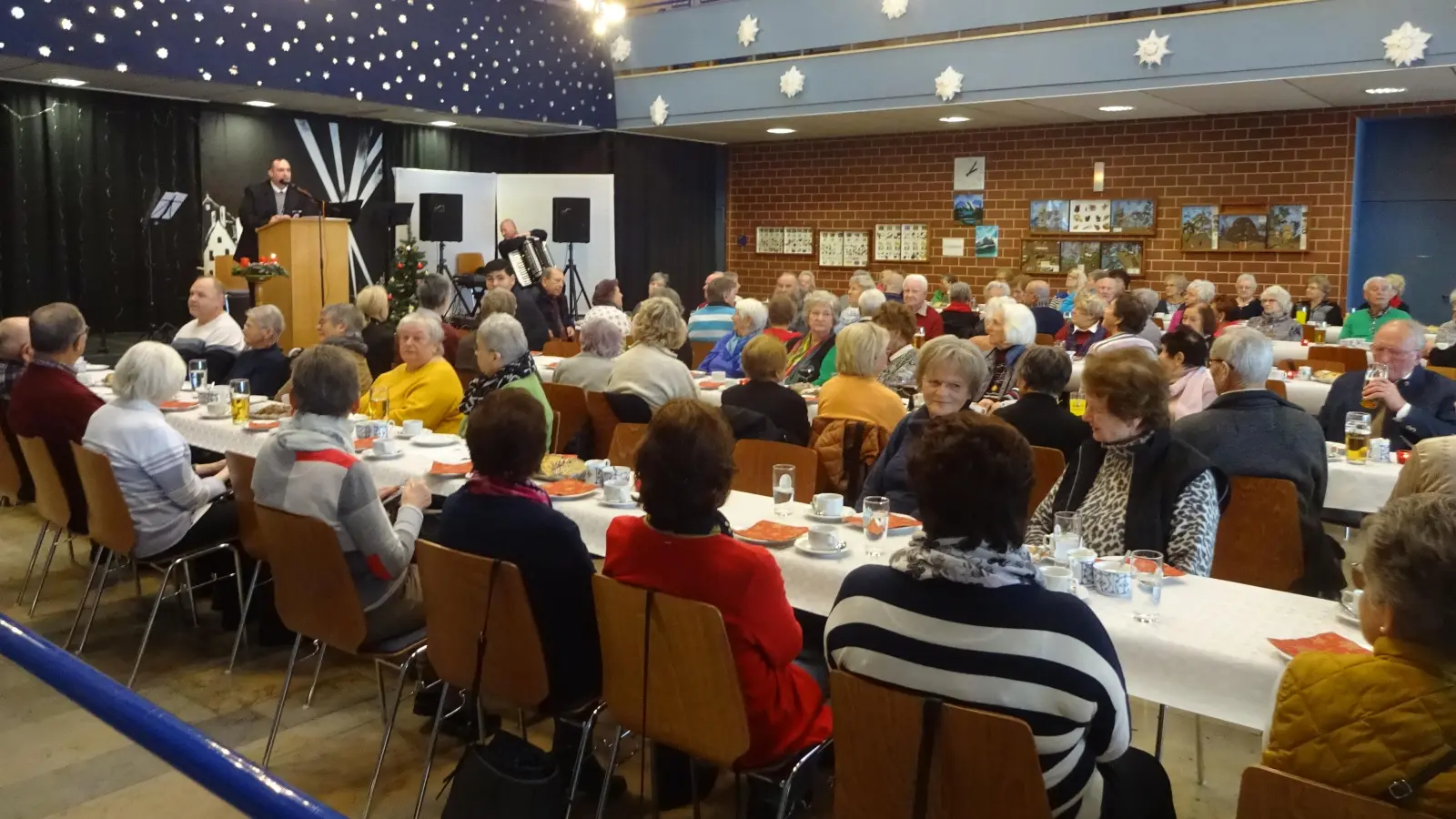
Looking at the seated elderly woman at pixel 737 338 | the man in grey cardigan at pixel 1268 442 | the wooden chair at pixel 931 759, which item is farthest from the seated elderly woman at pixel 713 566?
the seated elderly woman at pixel 737 338

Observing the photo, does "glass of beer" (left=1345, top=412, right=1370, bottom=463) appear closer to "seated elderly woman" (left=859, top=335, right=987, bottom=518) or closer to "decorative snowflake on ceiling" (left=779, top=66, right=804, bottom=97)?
"seated elderly woman" (left=859, top=335, right=987, bottom=518)

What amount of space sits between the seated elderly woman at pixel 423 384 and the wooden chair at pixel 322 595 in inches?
74.5

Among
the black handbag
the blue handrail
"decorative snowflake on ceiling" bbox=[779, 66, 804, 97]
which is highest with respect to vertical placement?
"decorative snowflake on ceiling" bbox=[779, 66, 804, 97]

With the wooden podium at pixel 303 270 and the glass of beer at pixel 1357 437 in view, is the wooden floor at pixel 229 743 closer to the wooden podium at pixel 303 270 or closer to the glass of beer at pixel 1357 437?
the glass of beer at pixel 1357 437

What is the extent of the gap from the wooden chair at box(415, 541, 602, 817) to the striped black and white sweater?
0.98 meters

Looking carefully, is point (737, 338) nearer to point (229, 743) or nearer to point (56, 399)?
point (56, 399)

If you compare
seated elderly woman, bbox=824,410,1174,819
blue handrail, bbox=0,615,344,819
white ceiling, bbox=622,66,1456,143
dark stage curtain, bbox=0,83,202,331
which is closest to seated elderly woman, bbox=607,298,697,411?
seated elderly woman, bbox=824,410,1174,819

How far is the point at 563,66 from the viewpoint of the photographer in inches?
497

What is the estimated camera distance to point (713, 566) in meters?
2.48

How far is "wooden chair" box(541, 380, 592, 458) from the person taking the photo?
5699 millimetres

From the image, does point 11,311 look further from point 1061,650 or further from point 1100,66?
point 1061,650

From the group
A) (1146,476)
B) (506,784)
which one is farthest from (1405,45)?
(506,784)

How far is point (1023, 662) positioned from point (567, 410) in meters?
4.06

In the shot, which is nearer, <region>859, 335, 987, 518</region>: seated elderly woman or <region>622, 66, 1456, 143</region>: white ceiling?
<region>859, 335, 987, 518</region>: seated elderly woman
